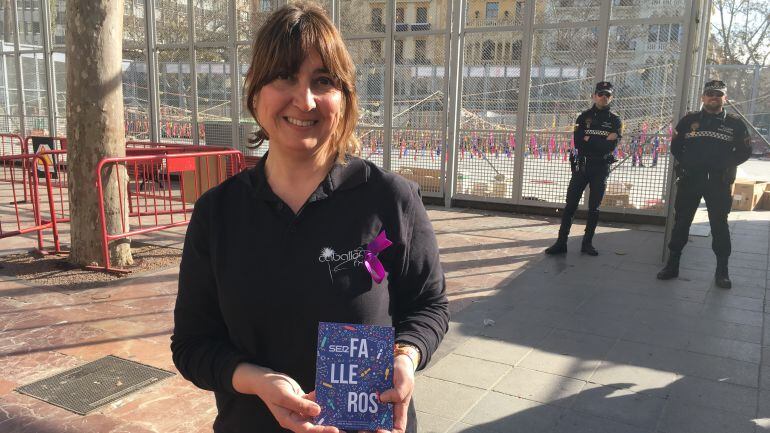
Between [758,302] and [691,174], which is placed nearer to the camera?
[758,302]

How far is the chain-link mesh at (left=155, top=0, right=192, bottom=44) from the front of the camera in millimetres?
12883

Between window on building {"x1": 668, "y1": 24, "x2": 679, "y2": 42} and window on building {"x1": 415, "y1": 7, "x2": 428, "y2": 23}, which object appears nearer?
window on building {"x1": 668, "y1": 24, "x2": 679, "y2": 42}

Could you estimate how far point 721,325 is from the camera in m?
5.12

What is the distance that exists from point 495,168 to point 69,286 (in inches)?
273

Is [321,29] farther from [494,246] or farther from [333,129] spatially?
[494,246]

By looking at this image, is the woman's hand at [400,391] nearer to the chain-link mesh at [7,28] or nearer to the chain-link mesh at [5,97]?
the chain-link mesh at [7,28]

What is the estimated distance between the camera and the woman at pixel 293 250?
4.82ft

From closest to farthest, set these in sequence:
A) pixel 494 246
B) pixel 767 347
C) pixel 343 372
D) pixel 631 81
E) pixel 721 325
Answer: pixel 343 372 → pixel 767 347 → pixel 721 325 → pixel 494 246 → pixel 631 81

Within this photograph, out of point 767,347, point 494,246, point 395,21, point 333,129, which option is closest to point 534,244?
point 494,246

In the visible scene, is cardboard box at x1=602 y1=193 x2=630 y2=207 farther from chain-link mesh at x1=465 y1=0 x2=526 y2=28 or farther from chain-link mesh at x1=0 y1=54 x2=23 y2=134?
chain-link mesh at x1=0 y1=54 x2=23 y2=134

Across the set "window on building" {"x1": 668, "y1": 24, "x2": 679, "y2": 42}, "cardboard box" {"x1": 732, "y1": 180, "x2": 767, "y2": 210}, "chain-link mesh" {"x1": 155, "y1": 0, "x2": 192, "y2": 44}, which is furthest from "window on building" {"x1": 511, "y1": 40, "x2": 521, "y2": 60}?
"chain-link mesh" {"x1": 155, "y1": 0, "x2": 192, "y2": 44}

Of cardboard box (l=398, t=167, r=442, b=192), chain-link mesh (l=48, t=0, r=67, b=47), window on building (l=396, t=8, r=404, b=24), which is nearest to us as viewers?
window on building (l=396, t=8, r=404, b=24)

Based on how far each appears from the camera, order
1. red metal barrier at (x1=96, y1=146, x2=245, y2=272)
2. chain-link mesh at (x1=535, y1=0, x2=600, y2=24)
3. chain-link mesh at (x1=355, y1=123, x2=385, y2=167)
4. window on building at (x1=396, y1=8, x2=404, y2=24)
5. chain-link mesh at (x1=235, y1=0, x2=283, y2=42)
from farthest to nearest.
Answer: chain-link mesh at (x1=235, y1=0, x2=283, y2=42)
chain-link mesh at (x1=355, y1=123, x2=385, y2=167)
window on building at (x1=396, y1=8, x2=404, y2=24)
chain-link mesh at (x1=535, y1=0, x2=600, y2=24)
red metal barrier at (x1=96, y1=146, x2=245, y2=272)

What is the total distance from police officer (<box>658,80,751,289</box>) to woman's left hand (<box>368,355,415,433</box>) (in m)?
5.85
